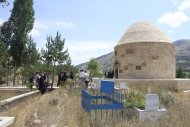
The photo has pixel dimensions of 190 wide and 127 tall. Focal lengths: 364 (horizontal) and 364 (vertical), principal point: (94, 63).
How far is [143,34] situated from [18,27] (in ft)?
43.3

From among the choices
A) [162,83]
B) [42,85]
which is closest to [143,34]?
[162,83]

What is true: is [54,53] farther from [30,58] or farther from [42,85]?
[42,85]

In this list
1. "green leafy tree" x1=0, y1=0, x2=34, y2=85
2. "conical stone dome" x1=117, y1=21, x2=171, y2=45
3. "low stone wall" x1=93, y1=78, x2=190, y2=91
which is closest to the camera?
"low stone wall" x1=93, y1=78, x2=190, y2=91

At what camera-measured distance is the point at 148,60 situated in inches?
963

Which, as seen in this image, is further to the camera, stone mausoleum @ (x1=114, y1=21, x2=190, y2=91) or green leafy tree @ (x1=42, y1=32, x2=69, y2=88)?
green leafy tree @ (x1=42, y1=32, x2=69, y2=88)

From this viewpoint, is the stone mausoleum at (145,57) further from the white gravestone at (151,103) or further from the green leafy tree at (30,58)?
the white gravestone at (151,103)

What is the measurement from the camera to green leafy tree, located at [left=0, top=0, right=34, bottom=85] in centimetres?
3338

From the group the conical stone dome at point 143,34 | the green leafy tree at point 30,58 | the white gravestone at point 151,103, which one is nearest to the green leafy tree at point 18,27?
the green leafy tree at point 30,58

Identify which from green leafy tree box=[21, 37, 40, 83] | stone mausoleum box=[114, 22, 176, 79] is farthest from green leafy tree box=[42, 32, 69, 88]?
stone mausoleum box=[114, 22, 176, 79]

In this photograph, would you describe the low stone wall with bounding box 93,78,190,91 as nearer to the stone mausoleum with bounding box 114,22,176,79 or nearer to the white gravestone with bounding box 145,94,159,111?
the stone mausoleum with bounding box 114,22,176,79

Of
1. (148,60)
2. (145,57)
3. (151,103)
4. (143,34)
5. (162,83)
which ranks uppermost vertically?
(143,34)

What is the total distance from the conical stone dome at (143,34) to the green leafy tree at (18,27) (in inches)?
428

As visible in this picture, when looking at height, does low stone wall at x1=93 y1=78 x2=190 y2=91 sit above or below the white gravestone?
above

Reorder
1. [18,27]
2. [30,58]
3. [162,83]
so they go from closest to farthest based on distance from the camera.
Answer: [162,83] → [18,27] → [30,58]
